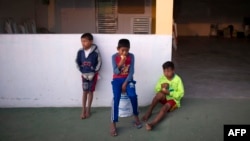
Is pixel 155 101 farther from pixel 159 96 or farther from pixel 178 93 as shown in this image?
pixel 178 93

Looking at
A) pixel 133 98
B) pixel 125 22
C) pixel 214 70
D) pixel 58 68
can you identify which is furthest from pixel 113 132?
pixel 125 22

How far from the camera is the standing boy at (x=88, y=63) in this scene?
4715 millimetres

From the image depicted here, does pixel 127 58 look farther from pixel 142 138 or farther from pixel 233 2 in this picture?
pixel 233 2

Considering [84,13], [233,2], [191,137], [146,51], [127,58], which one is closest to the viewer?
[191,137]

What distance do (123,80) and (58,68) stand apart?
117 cm

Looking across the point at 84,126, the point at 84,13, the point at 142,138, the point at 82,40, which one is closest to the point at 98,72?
the point at 82,40

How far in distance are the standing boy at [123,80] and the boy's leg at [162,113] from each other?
158 mm

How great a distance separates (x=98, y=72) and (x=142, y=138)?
1.36 m

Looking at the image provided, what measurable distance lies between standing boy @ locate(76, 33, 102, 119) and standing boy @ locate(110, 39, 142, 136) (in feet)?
1.35

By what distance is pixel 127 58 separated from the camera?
444cm

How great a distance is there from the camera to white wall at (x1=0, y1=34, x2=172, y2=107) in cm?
501

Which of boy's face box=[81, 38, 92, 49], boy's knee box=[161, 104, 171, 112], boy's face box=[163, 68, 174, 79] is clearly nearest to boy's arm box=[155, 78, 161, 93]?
boy's face box=[163, 68, 174, 79]

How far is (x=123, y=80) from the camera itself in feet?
14.6

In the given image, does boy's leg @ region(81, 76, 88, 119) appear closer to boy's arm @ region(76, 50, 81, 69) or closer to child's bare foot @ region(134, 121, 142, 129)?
boy's arm @ region(76, 50, 81, 69)
